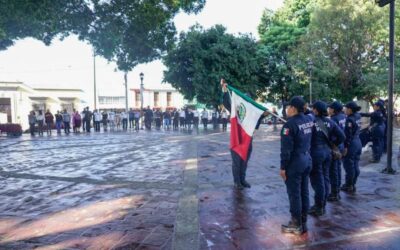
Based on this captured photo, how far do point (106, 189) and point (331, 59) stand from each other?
77.1 feet

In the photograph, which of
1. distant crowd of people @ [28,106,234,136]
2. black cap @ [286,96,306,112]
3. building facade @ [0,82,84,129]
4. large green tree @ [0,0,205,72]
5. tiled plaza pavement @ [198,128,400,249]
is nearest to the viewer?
tiled plaza pavement @ [198,128,400,249]

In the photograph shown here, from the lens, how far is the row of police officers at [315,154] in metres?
4.67

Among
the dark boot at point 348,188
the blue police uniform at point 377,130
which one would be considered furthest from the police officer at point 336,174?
the blue police uniform at point 377,130

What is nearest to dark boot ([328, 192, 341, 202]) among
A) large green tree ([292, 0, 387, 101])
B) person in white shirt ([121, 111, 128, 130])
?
large green tree ([292, 0, 387, 101])

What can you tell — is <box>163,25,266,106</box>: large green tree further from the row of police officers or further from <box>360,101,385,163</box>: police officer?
the row of police officers

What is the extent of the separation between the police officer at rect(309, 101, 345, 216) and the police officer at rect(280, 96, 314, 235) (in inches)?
22.6

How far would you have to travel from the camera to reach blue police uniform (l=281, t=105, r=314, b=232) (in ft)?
15.1

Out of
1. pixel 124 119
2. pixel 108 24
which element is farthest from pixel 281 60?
pixel 108 24

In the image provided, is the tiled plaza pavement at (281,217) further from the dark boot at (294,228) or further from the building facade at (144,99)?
the building facade at (144,99)

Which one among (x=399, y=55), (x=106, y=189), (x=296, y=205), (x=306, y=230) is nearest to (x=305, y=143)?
(x=296, y=205)

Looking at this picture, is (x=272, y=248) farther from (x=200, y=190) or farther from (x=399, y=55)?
(x=399, y=55)

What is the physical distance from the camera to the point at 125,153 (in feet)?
41.5

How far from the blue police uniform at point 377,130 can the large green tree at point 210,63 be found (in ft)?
49.5

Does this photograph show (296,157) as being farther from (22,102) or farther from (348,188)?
(22,102)
